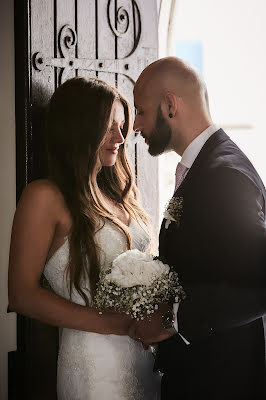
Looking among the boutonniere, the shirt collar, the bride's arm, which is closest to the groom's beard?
the shirt collar

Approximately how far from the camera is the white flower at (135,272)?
175 centimetres

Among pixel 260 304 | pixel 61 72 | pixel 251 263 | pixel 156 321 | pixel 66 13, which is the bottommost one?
pixel 156 321

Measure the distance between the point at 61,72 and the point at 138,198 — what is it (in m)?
0.70

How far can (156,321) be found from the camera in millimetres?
1856

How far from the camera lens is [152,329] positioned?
73.8 inches

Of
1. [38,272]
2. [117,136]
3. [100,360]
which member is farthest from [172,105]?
[100,360]

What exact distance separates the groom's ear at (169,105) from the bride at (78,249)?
0.21m

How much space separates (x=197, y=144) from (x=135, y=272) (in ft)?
1.83

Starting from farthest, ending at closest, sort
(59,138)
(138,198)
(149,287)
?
(138,198) < (59,138) < (149,287)

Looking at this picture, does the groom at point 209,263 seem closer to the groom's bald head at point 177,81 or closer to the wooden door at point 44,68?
the groom's bald head at point 177,81

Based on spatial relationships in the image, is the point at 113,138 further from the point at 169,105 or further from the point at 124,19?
the point at 124,19

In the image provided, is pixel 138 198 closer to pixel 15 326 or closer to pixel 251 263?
pixel 15 326

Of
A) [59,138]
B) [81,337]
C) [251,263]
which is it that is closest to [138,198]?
[59,138]

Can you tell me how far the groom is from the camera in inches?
65.2
